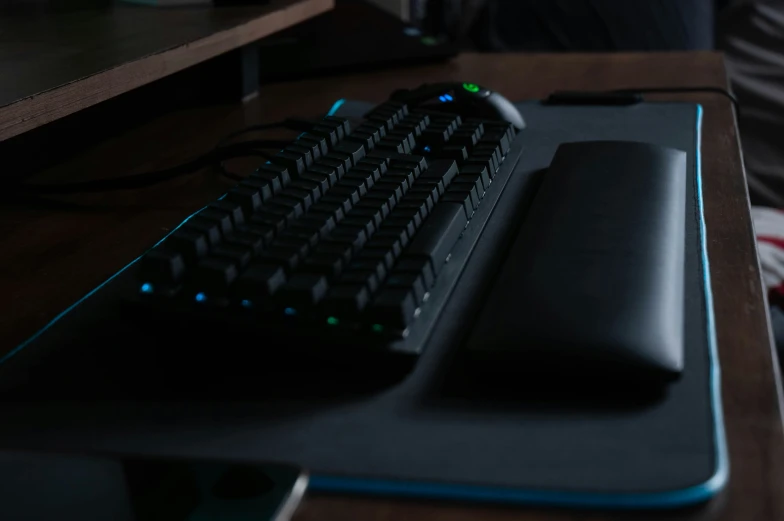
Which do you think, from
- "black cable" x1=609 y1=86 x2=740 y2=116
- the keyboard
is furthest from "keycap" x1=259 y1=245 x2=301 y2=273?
"black cable" x1=609 y1=86 x2=740 y2=116

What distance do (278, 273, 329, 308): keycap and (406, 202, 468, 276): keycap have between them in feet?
0.24

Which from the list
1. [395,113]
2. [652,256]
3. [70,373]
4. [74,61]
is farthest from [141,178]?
[652,256]

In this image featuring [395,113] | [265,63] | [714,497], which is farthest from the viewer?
[265,63]

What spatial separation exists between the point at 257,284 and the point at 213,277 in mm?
25

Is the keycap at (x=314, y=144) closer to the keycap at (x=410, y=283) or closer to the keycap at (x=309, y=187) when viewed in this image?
the keycap at (x=309, y=187)

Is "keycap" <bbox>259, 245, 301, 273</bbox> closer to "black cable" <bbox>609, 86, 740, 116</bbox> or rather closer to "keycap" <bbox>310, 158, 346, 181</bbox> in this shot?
"keycap" <bbox>310, 158, 346, 181</bbox>

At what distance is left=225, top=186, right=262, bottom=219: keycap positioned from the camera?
0.51 meters

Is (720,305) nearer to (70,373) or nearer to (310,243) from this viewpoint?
(310,243)

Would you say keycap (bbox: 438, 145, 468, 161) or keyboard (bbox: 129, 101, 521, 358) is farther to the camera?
keycap (bbox: 438, 145, 468, 161)

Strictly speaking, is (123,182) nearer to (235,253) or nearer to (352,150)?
(352,150)

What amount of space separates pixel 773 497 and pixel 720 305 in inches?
6.8

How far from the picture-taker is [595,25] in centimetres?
177

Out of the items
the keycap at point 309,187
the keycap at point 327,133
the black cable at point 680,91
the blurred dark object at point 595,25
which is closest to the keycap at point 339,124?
the keycap at point 327,133

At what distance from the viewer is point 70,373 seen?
1.42 feet
